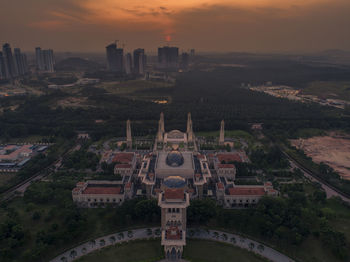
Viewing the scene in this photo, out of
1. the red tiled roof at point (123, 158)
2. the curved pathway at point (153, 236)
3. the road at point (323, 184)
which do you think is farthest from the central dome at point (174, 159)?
the road at point (323, 184)

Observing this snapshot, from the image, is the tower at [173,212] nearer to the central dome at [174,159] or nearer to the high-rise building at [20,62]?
the central dome at [174,159]

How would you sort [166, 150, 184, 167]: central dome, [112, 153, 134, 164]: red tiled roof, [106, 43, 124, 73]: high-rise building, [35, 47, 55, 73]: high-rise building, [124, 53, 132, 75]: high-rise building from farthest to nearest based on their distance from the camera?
1. [35, 47, 55, 73]: high-rise building
2. [124, 53, 132, 75]: high-rise building
3. [106, 43, 124, 73]: high-rise building
4. [112, 153, 134, 164]: red tiled roof
5. [166, 150, 184, 167]: central dome

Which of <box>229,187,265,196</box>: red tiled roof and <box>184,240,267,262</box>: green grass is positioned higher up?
<box>229,187,265,196</box>: red tiled roof

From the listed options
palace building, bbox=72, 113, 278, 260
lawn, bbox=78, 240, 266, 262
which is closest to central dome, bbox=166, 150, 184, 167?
palace building, bbox=72, 113, 278, 260

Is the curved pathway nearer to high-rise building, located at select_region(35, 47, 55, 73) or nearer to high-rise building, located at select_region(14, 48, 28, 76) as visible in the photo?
high-rise building, located at select_region(14, 48, 28, 76)

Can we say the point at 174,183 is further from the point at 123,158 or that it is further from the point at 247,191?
the point at 123,158
